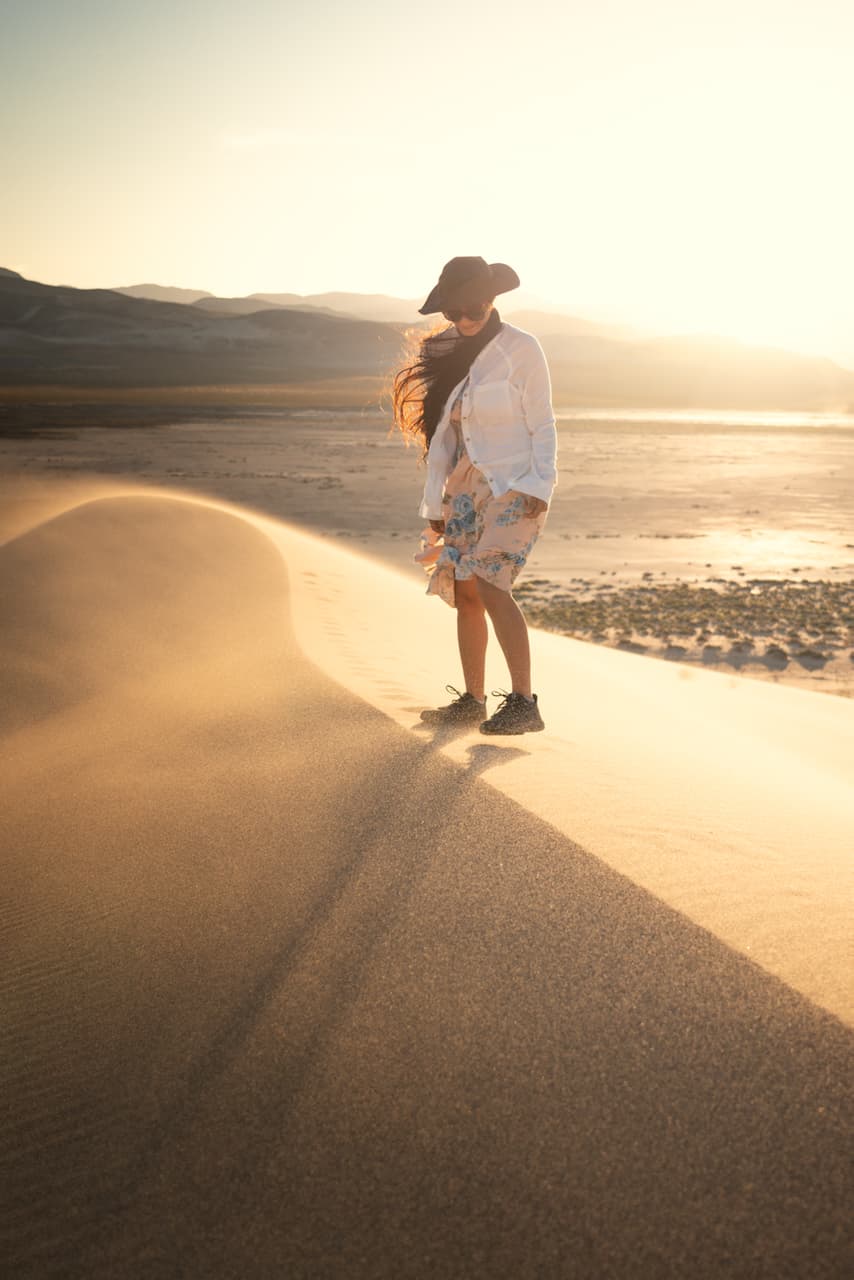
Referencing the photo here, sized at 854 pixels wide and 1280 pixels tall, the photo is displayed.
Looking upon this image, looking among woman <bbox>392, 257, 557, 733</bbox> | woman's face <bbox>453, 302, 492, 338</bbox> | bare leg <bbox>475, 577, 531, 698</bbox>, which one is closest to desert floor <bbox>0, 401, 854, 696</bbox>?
bare leg <bbox>475, 577, 531, 698</bbox>

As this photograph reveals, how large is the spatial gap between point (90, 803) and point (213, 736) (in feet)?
2.29

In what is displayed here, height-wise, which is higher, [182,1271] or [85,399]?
[85,399]

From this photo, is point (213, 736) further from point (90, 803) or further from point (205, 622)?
point (205, 622)

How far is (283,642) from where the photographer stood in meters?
5.32

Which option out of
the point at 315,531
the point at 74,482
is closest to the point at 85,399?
the point at 74,482

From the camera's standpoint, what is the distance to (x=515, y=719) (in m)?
3.68

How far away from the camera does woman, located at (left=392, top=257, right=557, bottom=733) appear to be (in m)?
3.38

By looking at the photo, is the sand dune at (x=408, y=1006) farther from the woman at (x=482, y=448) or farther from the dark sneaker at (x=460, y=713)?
the woman at (x=482, y=448)

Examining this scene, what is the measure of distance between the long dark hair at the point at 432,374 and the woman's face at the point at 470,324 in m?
0.01

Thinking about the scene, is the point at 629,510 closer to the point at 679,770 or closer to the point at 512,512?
the point at 679,770

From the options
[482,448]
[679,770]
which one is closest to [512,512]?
[482,448]

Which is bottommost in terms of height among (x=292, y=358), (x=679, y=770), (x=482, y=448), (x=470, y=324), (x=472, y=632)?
(x=679, y=770)

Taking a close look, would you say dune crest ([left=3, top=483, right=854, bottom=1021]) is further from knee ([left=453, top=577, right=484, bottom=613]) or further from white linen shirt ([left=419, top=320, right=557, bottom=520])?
white linen shirt ([left=419, top=320, right=557, bottom=520])

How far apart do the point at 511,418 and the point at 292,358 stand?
299 ft
